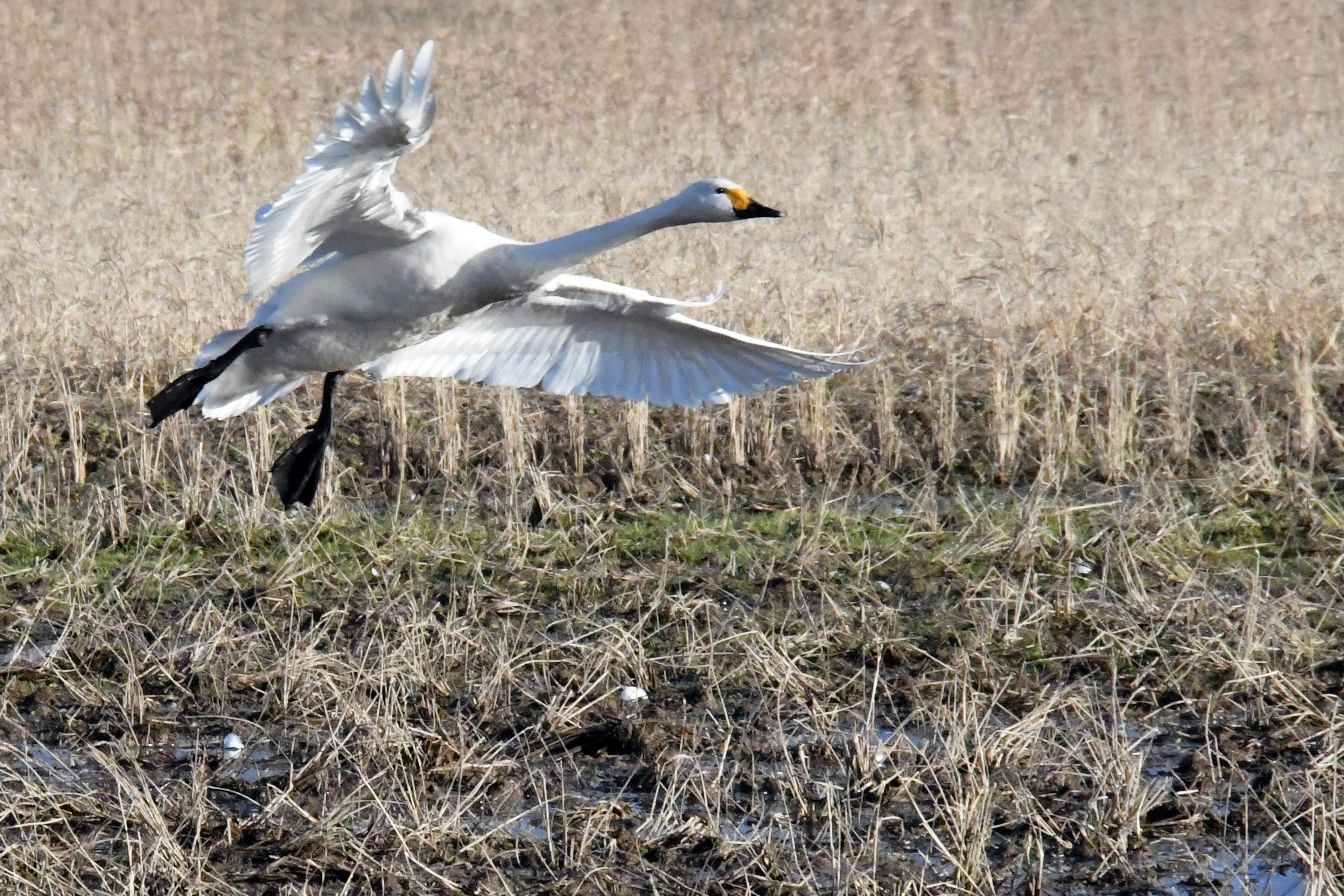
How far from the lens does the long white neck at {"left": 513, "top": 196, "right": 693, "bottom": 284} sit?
19.4ft

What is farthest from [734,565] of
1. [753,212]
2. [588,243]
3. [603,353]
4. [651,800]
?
[651,800]

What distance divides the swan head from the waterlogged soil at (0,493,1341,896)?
1.47m

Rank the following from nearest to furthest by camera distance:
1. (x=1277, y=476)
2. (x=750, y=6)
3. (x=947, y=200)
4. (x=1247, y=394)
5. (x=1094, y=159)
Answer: (x=1277, y=476) < (x=1247, y=394) < (x=947, y=200) < (x=1094, y=159) < (x=750, y=6)

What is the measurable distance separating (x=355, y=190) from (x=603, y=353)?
2.01 m

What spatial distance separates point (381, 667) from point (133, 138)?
1057 cm

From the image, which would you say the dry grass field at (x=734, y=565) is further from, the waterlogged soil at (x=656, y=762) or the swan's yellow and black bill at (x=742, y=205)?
the swan's yellow and black bill at (x=742, y=205)

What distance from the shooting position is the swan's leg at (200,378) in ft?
21.2

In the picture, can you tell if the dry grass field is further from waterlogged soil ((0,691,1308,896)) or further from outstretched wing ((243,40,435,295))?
outstretched wing ((243,40,435,295))

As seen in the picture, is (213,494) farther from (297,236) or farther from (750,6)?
(750,6)

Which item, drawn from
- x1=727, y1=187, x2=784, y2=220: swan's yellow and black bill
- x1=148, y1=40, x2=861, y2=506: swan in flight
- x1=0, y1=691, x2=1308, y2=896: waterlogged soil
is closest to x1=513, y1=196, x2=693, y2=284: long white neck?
x1=148, y1=40, x2=861, y2=506: swan in flight

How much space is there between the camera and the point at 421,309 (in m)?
6.21

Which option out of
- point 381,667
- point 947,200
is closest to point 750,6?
point 947,200

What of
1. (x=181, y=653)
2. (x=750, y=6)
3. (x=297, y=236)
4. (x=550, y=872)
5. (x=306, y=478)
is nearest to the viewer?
(x=550, y=872)

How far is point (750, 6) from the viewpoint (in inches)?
835
